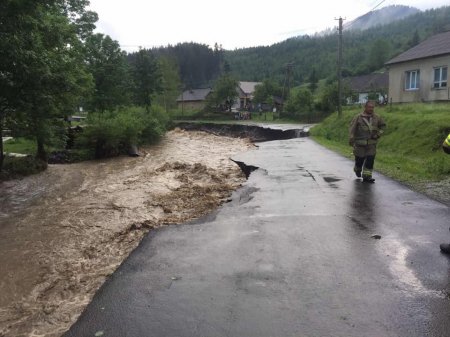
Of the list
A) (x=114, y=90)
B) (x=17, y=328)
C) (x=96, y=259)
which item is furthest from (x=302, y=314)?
(x=114, y=90)

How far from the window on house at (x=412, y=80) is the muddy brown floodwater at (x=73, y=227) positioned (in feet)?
66.7

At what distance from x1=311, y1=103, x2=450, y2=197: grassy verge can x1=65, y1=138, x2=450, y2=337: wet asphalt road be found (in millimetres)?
3593

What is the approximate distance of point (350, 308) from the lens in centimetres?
410

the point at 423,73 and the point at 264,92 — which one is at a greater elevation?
the point at 423,73

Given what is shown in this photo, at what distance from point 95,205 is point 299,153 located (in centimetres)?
1038

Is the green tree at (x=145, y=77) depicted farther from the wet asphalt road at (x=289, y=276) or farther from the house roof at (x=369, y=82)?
the wet asphalt road at (x=289, y=276)

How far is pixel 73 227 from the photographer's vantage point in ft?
29.8

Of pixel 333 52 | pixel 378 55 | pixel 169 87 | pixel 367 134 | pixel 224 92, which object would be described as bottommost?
pixel 367 134

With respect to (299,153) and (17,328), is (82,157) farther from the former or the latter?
(17,328)

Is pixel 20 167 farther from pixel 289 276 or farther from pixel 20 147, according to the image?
pixel 289 276

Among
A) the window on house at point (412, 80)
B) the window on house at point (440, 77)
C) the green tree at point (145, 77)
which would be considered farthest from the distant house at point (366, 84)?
the window on house at point (440, 77)

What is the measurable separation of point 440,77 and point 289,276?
2872 centimetres

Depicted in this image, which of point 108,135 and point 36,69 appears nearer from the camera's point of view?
point 36,69

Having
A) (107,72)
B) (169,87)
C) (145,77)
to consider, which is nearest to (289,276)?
(107,72)
